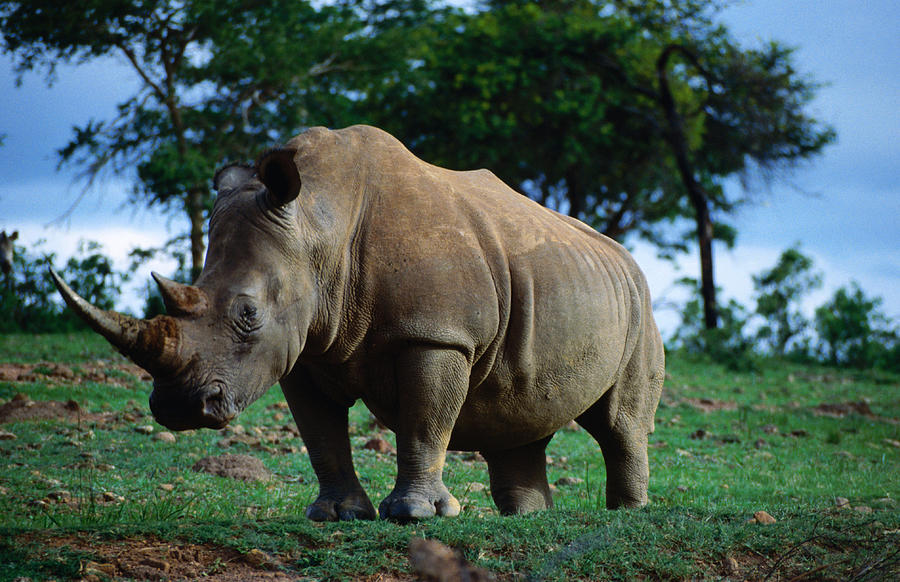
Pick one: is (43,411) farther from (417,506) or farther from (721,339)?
(721,339)

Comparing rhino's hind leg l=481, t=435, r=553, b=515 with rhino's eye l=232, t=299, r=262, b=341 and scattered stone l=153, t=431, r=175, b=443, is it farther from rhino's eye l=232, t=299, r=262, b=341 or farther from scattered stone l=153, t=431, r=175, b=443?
scattered stone l=153, t=431, r=175, b=443

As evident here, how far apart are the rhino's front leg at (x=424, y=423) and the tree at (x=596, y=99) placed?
19.8m

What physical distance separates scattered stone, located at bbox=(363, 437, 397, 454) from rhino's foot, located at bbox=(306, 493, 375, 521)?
3425mm

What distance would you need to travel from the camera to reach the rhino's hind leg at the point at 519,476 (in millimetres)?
6277

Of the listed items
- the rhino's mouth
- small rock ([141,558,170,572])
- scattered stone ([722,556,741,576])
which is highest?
the rhino's mouth

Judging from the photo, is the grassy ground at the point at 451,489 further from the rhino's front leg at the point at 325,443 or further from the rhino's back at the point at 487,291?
the rhino's back at the point at 487,291

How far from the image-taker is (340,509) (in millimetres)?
5238

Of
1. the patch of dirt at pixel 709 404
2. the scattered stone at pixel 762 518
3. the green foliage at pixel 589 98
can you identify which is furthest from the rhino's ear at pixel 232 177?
the green foliage at pixel 589 98

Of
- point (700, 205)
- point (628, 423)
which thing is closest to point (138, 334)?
point (628, 423)

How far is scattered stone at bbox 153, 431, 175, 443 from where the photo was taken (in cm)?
842

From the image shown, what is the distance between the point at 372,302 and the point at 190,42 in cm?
Answer: 1805

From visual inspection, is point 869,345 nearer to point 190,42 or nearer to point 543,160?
point 543,160

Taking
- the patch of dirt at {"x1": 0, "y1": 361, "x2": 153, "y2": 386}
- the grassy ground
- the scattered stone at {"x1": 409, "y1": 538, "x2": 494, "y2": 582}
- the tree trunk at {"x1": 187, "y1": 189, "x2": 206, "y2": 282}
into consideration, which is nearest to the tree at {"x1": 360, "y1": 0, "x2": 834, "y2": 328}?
the tree trunk at {"x1": 187, "y1": 189, "x2": 206, "y2": 282}

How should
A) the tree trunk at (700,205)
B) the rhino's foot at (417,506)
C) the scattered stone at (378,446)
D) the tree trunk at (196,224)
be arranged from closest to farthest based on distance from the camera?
the rhino's foot at (417,506), the scattered stone at (378,446), the tree trunk at (196,224), the tree trunk at (700,205)
